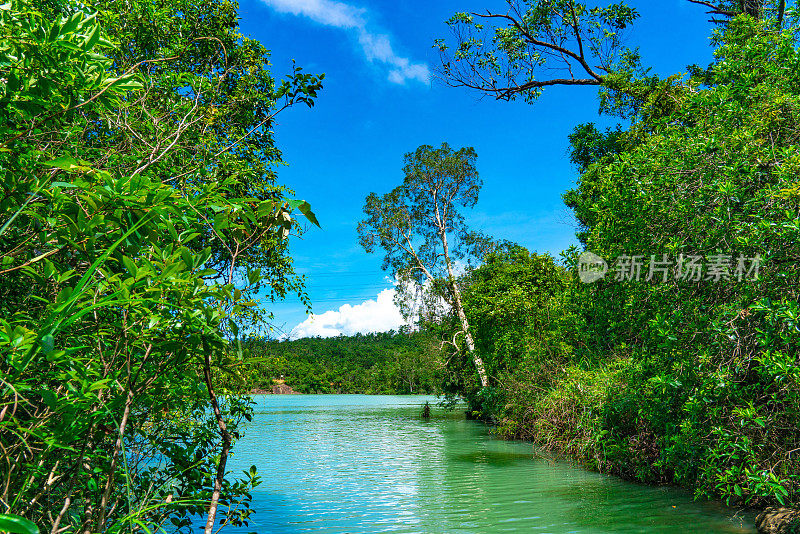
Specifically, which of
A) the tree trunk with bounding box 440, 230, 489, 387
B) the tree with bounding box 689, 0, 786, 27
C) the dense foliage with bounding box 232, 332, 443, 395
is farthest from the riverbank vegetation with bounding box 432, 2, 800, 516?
the dense foliage with bounding box 232, 332, 443, 395

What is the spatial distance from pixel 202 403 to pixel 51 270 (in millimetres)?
3507

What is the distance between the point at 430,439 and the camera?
18453 mm

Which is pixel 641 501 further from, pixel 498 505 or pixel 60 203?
pixel 60 203

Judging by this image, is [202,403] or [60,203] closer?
[60,203]

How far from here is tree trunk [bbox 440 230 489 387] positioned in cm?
2292

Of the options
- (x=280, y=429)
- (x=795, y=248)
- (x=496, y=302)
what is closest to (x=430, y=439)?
(x=496, y=302)

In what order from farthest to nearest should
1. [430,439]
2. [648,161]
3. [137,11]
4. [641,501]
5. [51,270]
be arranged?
[430,439] → [641,501] → [648,161] → [137,11] → [51,270]

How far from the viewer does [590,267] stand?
10.2 metres

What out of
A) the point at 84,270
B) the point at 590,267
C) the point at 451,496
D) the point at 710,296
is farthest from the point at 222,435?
the point at 590,267

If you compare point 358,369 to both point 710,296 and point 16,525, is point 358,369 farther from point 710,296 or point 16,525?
point 16,525

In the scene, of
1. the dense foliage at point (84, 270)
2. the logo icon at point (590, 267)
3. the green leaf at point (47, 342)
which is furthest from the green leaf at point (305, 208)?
the logo icon at point (590, 267)

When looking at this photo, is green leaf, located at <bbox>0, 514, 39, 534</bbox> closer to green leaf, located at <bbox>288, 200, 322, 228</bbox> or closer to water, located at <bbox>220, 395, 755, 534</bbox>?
green leaf, located at <bbox>288, 200, 322, 228</bbox>

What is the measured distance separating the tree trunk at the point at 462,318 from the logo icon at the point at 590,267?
43.0 feet

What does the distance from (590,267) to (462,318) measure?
1544 centimetres
